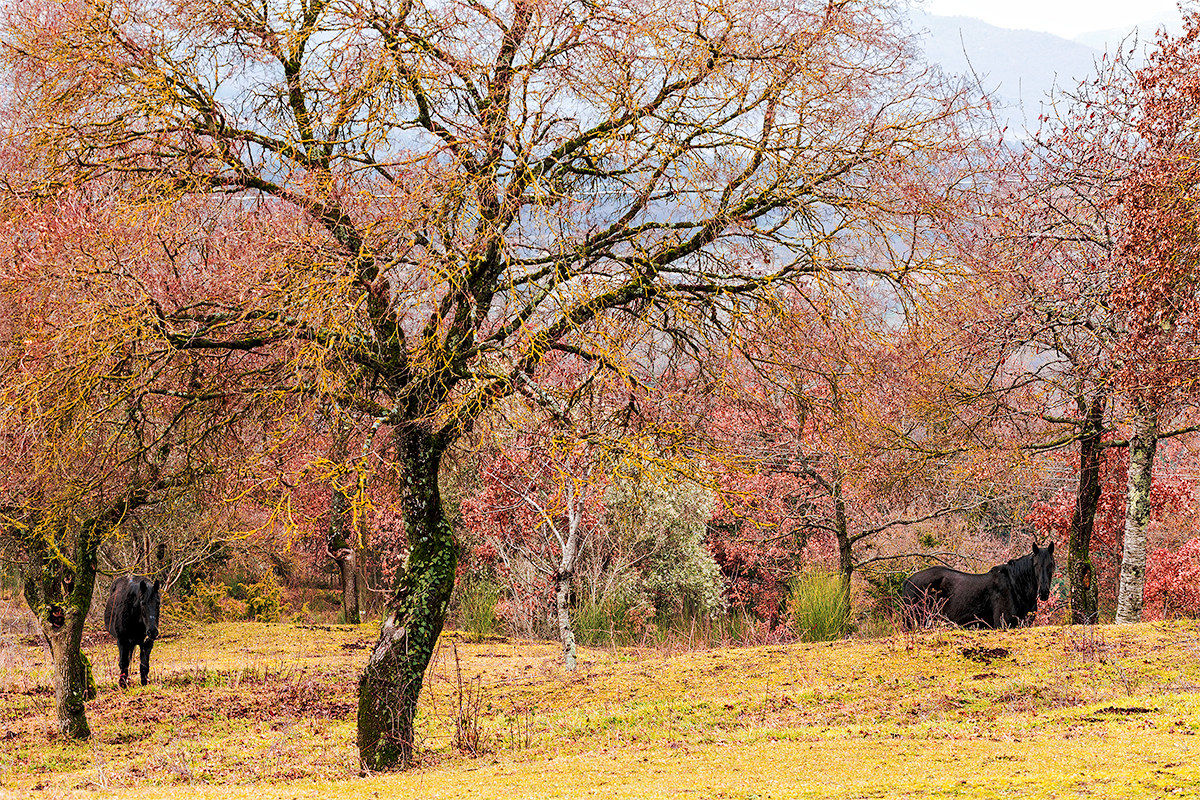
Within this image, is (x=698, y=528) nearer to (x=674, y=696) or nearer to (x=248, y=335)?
(x=674, y=696)

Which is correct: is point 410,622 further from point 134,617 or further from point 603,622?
point 603,622

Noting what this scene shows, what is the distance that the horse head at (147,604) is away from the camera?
14.5m

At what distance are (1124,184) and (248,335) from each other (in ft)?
29.7

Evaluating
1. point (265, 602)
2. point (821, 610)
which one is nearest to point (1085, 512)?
point (821, 610)

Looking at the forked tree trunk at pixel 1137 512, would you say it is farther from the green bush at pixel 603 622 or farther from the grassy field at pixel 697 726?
the green bush at pixel 603 622

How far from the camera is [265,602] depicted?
2948cm

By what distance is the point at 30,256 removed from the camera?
27.3 feet

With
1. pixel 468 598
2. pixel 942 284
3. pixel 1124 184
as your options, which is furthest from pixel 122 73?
pixel 468 598

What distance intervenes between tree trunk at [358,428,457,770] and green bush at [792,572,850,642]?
26.8ft

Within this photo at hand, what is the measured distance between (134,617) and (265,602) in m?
15.3

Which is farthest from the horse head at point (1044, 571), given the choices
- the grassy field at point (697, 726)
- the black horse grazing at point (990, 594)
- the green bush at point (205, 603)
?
the green bush at point (205, 603)

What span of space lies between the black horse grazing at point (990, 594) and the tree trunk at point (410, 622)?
835 centimetres

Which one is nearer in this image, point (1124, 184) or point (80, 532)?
point (1124, 184)

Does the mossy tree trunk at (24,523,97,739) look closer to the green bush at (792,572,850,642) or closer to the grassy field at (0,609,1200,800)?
the grassy field at (0,609,1200,800)
